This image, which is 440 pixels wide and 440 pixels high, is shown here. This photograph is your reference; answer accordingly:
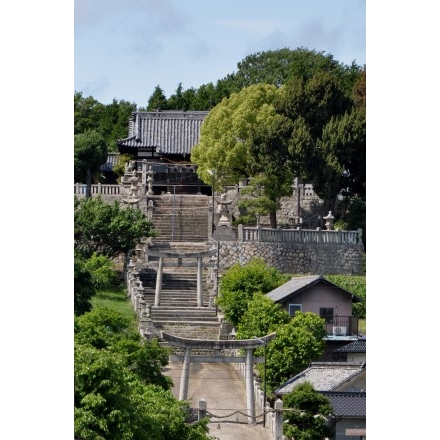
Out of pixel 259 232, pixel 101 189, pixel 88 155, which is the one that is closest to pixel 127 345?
pixel 259 232

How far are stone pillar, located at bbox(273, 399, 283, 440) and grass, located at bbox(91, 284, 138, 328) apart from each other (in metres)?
6.90

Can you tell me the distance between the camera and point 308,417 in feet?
79.9

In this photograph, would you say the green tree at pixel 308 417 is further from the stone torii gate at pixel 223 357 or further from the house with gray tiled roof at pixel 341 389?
the stone torii gate at pixel 223 357

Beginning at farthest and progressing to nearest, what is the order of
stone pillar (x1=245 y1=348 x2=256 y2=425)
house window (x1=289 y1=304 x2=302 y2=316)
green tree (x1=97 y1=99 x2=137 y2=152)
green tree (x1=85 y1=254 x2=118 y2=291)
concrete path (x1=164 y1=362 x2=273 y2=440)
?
1. green tree (x1=97 y1=99 x2=137 y2=152)
2. green tree (x1=85 y1=254 x2=118 y2=291)
3. house window (x1=289 y1=304 x2=302 y2=316)
4. stone pillar (x1=245 y1=348 x2=256 y2=425)
5. concrete path (x1=164 y1=362 x2=273 y2=440)

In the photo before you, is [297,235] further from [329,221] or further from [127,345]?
[127,345]

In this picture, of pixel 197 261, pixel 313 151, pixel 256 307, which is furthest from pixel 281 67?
pixel 256 307

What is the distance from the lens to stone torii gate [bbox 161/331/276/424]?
87.7 feet

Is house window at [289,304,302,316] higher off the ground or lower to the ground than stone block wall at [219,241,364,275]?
lower

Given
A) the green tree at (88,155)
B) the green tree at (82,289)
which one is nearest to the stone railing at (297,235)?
the green tree at (88,155)

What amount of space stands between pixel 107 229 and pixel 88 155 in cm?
547

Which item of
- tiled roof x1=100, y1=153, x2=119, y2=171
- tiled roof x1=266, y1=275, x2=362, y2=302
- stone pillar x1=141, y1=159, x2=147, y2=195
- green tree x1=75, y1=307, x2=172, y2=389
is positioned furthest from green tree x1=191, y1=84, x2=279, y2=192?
green tree x1=75, y1=307, x2=172, y2=389

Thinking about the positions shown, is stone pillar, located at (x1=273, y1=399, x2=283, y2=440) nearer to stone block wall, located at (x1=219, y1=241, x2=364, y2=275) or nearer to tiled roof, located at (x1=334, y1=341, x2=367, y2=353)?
tiled roof, located at (x1=334, y1=341, x2=367, y2=353)

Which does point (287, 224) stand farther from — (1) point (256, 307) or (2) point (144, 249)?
(1) point (256, 307)

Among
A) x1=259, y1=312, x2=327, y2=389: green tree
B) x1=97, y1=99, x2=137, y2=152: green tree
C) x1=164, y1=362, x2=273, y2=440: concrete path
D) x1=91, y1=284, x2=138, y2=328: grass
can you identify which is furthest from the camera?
x1=97, y1=99, x2=137, y2=152: green tree
